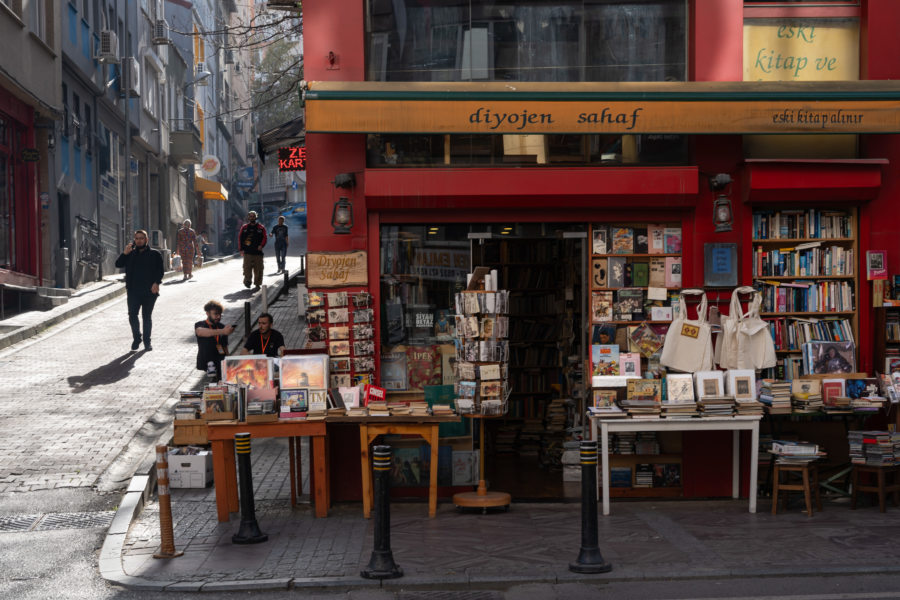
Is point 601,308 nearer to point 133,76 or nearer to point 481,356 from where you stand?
point 481,356

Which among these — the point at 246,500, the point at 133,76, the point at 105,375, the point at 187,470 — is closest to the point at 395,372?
the point at 246,500

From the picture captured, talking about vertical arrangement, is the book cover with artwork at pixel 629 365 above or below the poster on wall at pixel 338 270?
below

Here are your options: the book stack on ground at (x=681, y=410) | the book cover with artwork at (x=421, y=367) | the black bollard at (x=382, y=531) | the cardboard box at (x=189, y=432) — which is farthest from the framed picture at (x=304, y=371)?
the book stack on ground at (x=681, y=410)

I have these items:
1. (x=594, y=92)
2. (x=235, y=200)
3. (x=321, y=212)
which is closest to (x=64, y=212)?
(x=321, y=212)

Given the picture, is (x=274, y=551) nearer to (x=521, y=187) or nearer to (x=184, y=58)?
(x=521, y=187)

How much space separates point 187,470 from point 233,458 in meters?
1.53

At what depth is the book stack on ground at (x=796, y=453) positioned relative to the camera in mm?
10297

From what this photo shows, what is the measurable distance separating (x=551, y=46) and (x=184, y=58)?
4102 cm

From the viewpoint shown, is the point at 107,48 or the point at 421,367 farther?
the point at 107,48

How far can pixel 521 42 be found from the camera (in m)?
11.1

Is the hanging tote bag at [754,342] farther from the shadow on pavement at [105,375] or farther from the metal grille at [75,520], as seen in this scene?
the shadow on pavement at [105,375]

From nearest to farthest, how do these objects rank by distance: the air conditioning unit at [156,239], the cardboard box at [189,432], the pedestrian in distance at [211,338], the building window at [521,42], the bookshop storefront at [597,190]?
the bookshop storefront at [597,190]
the building window at [521,42]
the cardboard box at [189,432]
the pedestrian in distance at [211,338]
the air conditioning unit at [156,239]

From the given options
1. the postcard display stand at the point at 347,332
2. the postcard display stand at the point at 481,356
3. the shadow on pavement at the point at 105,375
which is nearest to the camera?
the postcard display stand at the point at 481,356

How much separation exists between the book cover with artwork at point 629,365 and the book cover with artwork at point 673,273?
879mm
